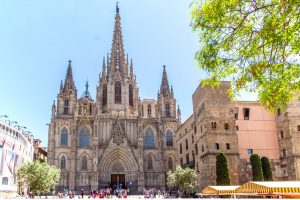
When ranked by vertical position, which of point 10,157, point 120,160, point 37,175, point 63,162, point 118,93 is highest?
point 118,93

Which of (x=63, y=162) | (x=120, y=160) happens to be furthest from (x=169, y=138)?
(x=63, y=162)

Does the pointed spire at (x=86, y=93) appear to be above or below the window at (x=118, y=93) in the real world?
above

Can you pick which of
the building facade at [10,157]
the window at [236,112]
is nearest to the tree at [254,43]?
the window at [236,112]

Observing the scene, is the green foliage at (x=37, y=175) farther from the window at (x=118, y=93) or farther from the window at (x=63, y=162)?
the window at (x=118, y=93)

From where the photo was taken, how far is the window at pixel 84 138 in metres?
59.9

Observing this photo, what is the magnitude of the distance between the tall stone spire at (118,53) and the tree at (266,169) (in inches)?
1553

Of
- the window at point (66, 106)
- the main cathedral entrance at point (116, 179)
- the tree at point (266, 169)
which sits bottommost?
the main cathedral entrance at point (116, 179)

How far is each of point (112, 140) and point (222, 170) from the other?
95.4 ft

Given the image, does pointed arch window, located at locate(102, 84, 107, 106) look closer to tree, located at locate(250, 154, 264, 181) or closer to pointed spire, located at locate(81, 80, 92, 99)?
pointed spire, located at locate(81, 80, 92, 99)

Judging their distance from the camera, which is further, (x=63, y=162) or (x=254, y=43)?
(x=63, y=162)

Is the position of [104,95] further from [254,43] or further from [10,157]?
[254,43]

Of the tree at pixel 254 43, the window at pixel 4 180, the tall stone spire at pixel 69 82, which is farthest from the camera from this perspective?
the tall stone spire at pixel 69 82

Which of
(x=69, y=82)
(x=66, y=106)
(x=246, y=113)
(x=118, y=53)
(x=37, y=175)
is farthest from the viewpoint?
(x=118, y=53)

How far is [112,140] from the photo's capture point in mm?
58938
